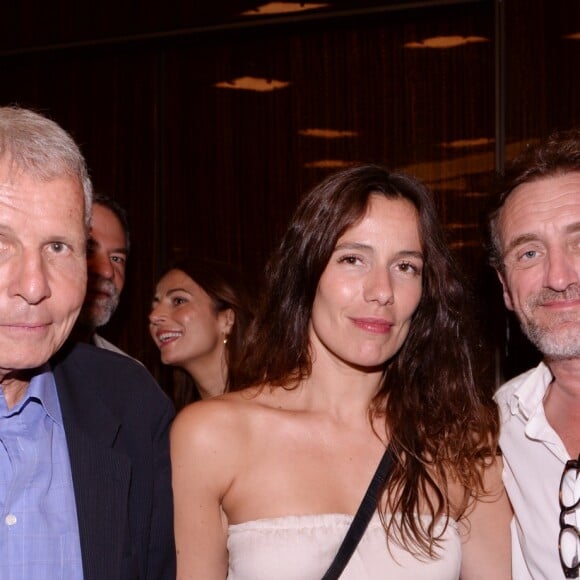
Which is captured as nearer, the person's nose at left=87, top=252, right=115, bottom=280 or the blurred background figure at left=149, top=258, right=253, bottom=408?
the person's nose at left=87, top=252, right=115, bottom=280

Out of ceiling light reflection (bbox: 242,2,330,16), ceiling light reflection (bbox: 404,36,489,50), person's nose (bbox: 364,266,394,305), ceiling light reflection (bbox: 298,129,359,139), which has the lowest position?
person's nose (bbox: 364,266,394,305)

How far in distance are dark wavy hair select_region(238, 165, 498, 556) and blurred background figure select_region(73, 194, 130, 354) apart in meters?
1.62

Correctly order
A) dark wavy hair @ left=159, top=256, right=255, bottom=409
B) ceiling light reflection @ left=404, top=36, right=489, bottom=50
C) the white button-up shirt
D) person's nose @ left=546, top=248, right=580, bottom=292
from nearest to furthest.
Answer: the white button-up shirt → person's nose @ left=546, top=248, right=580, bottom=292 → ceiling light reflection @ left=404, top=36, right=489, bottom=50 → dark wavy hair @ left=159, top=256, right=255, bottom=409

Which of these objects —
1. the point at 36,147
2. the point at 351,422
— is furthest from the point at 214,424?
the point at 36,147

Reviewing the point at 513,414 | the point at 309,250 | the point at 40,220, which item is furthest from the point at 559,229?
the point at 40,220

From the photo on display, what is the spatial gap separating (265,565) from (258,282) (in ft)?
8.72

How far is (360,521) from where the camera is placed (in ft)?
8.05

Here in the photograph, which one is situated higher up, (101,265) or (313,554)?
(101,265)

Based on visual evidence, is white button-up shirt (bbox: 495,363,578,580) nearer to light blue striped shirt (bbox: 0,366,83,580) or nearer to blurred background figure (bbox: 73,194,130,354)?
light blue striped shirt (bbox: 0,366,83,580)

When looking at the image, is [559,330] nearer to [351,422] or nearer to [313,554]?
[351,422]

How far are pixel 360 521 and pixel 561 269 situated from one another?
94 centimetres

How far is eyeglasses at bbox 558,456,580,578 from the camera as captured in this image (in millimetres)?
2406

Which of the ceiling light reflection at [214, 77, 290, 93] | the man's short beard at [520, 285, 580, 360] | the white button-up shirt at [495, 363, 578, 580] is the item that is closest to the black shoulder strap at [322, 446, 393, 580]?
the white button-up shirt at [495, 363, 578, 580]

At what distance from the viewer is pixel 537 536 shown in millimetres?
2527
